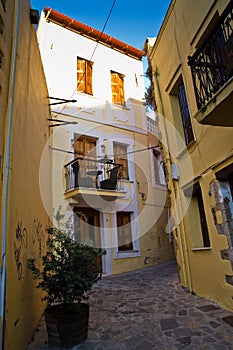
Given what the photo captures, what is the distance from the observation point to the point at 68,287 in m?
3.38

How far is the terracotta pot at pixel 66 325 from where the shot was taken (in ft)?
10.8

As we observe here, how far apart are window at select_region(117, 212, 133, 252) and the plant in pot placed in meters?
6.36

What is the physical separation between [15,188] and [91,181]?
6206 mm

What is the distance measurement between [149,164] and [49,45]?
6.54 m

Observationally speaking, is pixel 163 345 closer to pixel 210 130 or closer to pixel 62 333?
pixel 62 333

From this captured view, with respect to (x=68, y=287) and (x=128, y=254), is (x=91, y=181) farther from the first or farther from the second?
(x=68, y=287)

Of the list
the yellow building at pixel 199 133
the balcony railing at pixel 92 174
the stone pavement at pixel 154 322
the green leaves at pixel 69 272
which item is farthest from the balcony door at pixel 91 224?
the green leaves at pixel 69 272

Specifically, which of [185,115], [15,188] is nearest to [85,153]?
[185,115]

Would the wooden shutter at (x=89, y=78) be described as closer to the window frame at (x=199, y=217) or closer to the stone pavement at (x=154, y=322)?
the window frame at (x=199, y=217)

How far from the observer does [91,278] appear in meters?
3.61

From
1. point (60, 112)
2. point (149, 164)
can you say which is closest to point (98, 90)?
point (60, 112)

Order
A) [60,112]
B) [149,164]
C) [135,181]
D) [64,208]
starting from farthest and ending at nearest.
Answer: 1. [149,164]
2. [135,181]
3. [60,112]
4. [64,208]

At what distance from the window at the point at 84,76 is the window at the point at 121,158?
265cm

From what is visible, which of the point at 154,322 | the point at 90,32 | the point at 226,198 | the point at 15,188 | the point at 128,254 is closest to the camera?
the point at 15,188
